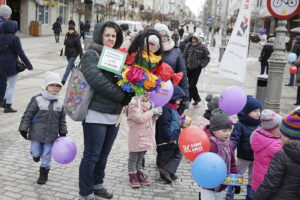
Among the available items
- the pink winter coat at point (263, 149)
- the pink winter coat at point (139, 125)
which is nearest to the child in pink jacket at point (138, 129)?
the pink winter coat at point (139, 125)

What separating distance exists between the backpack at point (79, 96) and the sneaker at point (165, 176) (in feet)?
5.27

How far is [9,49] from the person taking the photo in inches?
288

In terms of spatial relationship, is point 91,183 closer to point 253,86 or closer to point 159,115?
point 159,115

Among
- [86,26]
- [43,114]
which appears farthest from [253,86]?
[86,26]

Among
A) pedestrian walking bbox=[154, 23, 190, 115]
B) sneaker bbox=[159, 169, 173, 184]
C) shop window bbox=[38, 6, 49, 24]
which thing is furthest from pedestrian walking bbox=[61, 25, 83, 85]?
shop window bbox=[38, 6, 49, 24]

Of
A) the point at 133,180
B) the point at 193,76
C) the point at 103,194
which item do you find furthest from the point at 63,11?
the point at 103,194

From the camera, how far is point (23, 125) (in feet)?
13.7

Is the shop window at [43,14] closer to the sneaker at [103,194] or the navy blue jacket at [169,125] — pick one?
the navy blue jacket at [169,125]

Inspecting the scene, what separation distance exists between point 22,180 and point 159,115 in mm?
1853

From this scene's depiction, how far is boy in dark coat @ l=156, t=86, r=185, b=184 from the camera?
468cm

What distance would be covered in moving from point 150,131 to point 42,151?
133cm

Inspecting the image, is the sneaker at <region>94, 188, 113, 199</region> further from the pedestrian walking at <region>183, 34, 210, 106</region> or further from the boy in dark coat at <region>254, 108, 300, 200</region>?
the pedestrian walking at <region>183, 34, 210, 106</region>

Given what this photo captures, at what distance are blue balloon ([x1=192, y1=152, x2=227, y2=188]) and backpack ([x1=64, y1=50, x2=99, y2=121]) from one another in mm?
1204

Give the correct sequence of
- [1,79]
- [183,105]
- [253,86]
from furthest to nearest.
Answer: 1. [253,86]
2. [1,79]
3. [183,105]
